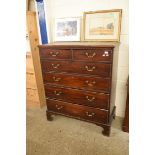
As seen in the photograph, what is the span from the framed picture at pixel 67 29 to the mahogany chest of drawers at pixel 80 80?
0.48 metres

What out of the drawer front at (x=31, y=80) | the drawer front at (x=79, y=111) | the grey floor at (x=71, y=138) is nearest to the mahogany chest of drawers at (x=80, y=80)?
the drawer front at (x=79, y=111)

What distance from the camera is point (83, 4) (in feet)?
6.60

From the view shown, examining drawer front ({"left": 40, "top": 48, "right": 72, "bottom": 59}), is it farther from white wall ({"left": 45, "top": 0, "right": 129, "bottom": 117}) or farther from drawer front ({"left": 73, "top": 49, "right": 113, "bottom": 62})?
white wall ({"left": 45, "top": 0, "right": 129, "bottom": 117})

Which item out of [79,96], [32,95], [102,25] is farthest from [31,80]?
[102,25]

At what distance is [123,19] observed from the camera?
1.85 m

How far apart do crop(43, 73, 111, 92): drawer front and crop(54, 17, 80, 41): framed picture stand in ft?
2.05

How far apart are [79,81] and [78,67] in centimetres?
18

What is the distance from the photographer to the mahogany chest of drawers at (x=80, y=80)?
1619 millimetres

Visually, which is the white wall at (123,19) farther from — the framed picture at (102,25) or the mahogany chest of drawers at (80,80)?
the mahogany chest of drawers at (80,80)

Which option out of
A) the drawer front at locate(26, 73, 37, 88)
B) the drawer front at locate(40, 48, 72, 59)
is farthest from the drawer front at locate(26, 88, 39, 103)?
the drawer front at locate(40, 48, 72, 59)

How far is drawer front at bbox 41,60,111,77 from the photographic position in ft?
5.29

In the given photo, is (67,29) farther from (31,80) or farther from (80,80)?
(31,80)
